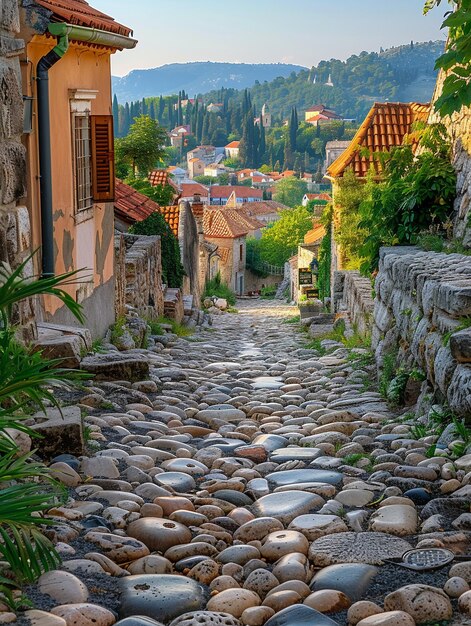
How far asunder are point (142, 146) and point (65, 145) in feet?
47.0

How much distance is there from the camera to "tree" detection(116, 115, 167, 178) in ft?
73.7

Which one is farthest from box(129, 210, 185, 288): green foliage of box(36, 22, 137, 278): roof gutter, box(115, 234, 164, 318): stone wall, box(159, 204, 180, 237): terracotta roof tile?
box(36, 22, 137, 278): roof gutter

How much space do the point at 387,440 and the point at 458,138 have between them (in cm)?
545

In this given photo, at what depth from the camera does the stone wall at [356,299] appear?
11.1 metres

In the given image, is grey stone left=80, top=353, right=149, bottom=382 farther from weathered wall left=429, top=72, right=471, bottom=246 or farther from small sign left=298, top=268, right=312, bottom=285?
small sign left=298, top=268, right=312, bottom=285

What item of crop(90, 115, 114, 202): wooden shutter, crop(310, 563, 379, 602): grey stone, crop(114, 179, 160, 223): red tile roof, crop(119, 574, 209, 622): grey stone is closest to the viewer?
crop(119, 574, 209, 622): grey stone

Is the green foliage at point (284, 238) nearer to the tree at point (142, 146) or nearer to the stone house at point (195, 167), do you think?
the tree at point (142, 146)

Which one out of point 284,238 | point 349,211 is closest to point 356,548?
point 349,211

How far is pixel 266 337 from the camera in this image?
1588cm

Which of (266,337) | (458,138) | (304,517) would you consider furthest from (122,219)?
(304,517)

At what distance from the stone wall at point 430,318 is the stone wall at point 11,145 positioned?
8.17ft

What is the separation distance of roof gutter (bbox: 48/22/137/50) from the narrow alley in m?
2.85

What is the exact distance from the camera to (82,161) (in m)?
9.57

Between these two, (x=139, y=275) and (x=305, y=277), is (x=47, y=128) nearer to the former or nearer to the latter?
(x=139, y=275)
